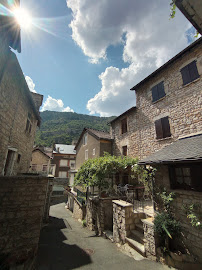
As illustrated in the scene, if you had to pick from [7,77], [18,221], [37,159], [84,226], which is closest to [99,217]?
[84,226]

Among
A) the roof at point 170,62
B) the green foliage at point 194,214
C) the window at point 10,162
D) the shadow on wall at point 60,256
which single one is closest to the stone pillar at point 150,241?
the green foliage at point 194,214

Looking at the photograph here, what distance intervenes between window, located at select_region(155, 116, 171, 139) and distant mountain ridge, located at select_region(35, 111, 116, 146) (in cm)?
5153

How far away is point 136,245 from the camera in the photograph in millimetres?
5203

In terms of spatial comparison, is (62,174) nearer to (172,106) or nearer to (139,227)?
(139,227)

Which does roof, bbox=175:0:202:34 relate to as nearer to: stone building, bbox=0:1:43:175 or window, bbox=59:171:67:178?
stone building, bbox=0:1:43:175

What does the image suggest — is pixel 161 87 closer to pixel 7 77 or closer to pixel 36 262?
pixel 7 77

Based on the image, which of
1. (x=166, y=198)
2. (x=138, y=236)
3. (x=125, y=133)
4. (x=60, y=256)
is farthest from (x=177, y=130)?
(x=60, y=256)

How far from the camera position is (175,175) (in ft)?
18.1

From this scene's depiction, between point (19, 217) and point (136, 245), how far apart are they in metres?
4.72

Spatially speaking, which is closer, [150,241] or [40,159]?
[150,241]

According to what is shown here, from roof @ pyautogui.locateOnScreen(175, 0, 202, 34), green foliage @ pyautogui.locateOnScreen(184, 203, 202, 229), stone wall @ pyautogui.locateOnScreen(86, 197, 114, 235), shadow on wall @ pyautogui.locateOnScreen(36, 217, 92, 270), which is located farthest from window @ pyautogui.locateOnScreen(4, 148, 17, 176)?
green foliage @ pyautogui.locateOnScreen(184, 203, 202, 229)

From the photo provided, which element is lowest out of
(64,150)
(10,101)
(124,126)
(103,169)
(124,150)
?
(103,169)

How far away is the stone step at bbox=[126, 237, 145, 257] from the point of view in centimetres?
491

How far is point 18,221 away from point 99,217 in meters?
5.46
